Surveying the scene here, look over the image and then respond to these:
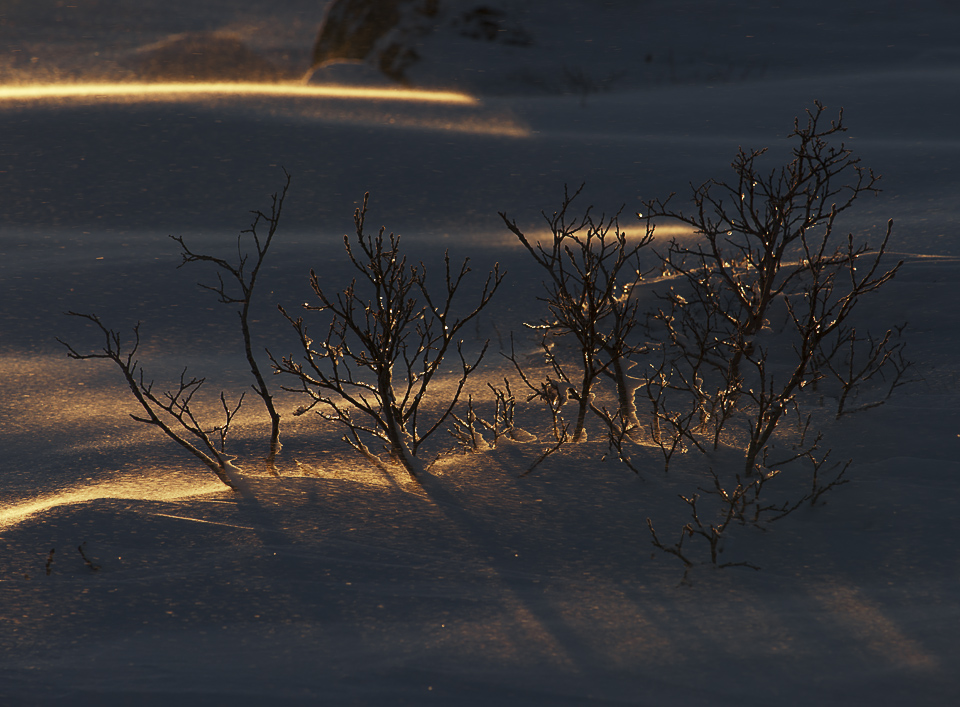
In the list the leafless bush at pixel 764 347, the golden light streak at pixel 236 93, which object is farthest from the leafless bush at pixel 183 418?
the golden light streak at pixel 236 93

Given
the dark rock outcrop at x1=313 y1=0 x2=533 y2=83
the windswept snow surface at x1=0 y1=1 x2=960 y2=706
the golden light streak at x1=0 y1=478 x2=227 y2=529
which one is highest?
the dark rock outcrop at x1=313 y1=0 x2=533 y2=83

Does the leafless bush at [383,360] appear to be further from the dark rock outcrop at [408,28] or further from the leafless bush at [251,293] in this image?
the dark rock outcrop at [408,28]

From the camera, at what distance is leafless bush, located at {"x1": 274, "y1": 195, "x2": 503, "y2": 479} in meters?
3.15

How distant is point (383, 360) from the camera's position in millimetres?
3203

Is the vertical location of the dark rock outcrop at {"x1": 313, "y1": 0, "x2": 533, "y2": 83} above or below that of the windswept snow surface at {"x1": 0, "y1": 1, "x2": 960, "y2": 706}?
above

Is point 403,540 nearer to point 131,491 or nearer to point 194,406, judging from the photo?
point 131,491

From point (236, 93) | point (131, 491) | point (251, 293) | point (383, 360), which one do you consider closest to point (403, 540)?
point (383, 360)

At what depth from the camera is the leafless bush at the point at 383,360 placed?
3146mm

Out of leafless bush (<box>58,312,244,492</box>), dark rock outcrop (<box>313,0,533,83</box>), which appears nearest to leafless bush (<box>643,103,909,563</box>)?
leafless bush (<box>58,312,244,492</box>)

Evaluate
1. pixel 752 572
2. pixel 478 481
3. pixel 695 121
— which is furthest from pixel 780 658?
pixel 695 121

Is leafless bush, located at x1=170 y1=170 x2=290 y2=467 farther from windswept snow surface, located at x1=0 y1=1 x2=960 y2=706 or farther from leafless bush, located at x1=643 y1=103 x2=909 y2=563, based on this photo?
leafless bush, located at x1=643 y1=103 x2=909 y2=563

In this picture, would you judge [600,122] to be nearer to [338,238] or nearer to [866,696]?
[338,238]

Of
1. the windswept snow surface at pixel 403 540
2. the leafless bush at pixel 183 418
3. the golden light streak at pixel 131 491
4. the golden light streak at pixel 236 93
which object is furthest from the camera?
the golden light streak at pixel 236 93

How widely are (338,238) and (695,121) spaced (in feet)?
18.3
